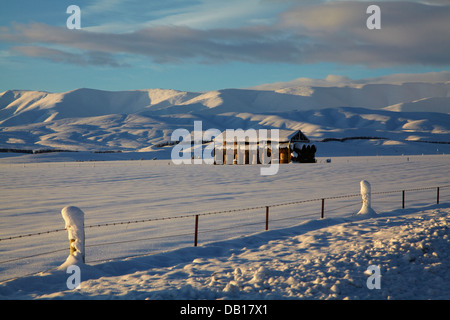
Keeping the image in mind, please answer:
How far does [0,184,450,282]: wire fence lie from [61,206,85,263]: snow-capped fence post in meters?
0.73

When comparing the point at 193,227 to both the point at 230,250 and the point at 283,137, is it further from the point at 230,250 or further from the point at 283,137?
the point at 283,137

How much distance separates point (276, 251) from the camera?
35.4 feet

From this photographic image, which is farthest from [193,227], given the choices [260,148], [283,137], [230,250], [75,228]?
[283,137]

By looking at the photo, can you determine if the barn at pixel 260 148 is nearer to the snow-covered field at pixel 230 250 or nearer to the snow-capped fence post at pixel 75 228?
the snow-covered field at pixel 230 250

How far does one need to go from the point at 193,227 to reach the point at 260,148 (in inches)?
1635

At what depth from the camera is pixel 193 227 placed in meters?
15.5

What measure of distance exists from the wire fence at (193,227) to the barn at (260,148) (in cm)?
3240

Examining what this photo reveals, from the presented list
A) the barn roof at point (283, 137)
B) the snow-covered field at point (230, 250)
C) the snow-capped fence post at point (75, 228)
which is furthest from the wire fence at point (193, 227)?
the barn roof at point (283, 137)

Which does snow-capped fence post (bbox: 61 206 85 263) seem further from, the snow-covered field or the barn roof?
the barn roof

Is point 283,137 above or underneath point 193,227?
above

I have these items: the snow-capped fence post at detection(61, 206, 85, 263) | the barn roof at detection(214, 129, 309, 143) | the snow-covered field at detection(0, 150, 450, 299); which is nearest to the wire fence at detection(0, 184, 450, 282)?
the snow-covered field at detection(0, 150, 450, 299)

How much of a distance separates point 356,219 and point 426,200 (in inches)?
317

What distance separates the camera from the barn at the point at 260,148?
180ft

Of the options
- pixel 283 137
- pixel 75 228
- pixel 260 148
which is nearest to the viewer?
pixel 75 228
